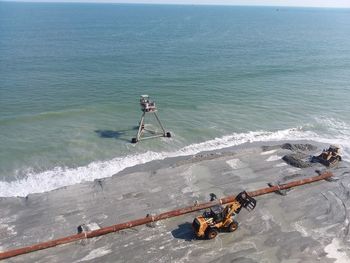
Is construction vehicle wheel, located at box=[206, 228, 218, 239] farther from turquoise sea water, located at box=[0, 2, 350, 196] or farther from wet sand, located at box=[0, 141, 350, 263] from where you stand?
turquoise sea water, located at box=[0, 2, 350, 196]

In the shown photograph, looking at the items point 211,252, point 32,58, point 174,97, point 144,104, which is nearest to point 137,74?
point 174,97

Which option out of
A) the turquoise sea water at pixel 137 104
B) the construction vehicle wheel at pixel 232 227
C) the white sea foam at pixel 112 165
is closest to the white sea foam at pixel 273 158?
the white sea foam at pixel 112 165

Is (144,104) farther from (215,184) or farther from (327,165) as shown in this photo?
(327,165)

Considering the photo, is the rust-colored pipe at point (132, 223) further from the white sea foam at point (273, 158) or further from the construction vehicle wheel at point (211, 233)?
the white sea foam at point (273, 158)

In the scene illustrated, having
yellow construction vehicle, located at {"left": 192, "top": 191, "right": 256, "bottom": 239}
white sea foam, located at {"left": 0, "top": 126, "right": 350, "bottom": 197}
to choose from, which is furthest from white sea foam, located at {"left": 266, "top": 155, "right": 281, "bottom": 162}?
yellow construction vehicle, located at {"left": 192, "top": 191, "right": 256, "bottom": 239}

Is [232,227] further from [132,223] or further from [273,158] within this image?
[273,158]
